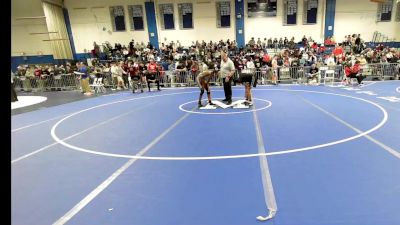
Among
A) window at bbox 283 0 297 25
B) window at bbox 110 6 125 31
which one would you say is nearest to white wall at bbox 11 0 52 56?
window at bbox 110 6 125 31

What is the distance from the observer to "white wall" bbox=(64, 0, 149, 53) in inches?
1058

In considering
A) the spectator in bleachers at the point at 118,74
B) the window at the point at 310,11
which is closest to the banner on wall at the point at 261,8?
the window at the point at 310,11

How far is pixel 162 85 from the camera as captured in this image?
18094 mm

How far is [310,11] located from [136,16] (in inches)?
627

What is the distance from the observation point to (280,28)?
2558 centimetres

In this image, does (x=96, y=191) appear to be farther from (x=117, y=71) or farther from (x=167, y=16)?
(x=167, y=16)

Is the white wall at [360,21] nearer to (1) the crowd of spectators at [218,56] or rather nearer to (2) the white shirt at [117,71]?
(1) the crowd of spectators at [218,56]

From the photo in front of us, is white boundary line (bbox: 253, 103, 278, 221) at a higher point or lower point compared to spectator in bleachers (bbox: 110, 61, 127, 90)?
lower

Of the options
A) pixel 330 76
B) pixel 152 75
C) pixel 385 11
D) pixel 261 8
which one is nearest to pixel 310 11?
pixel 261 8

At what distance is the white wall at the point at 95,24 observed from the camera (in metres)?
26.9

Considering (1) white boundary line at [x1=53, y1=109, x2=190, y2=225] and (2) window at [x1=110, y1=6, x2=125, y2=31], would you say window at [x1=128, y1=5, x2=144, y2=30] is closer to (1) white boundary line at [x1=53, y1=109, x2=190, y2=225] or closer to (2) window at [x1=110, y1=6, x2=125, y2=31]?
(2) window at [x1=110, y1=6, x2=125, y2=31]

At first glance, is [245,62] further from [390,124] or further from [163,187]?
[163,187]

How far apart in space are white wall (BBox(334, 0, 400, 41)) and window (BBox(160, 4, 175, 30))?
14.7 meters
